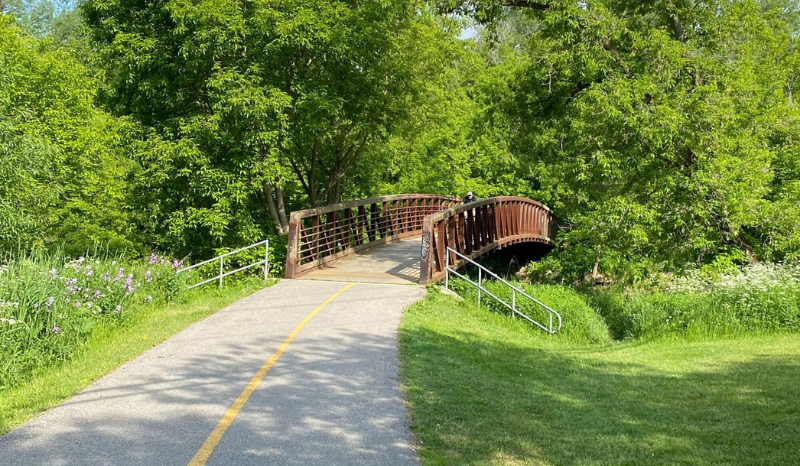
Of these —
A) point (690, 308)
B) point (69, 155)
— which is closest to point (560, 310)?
point (690, 308)

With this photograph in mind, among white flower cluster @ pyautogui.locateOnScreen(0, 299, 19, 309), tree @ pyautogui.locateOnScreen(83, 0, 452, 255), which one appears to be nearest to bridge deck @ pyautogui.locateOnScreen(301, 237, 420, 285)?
tree @ pyautogui.locateOnScreen(83, 0, 452, 255)

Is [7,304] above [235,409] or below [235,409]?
above

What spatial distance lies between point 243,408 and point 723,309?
1098cm

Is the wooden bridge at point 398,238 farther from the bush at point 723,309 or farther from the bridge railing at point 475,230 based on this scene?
the bush at point 723,309

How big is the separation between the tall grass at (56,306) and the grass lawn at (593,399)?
14.3 ft

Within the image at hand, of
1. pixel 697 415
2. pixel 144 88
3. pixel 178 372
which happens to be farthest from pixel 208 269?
pixel 697 415

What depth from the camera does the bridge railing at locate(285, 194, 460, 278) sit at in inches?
610

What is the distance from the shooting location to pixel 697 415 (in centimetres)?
719

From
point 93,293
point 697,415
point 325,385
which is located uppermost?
point 93,293

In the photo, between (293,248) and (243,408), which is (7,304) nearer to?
(243,408)

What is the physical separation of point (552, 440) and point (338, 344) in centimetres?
390

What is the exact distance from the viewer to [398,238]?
24234 millimetres

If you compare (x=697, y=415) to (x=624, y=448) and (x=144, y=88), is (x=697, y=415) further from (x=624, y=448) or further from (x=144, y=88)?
(x=144, y=88)

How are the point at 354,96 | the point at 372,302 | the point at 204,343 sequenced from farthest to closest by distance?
the point at 354,96, the point at 372,302, the point at 204,343
